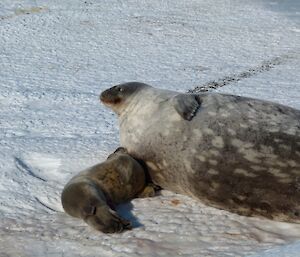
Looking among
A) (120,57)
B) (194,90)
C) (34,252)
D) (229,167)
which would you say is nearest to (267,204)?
(229,167)

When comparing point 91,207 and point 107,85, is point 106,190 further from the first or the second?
point 107,85

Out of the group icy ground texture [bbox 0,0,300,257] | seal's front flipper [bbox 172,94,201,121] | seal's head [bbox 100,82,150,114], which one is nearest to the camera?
icy ground texture [bbox 0,0,300,257]

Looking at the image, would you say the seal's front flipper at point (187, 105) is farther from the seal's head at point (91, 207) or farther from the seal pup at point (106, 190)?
the seal's head at point (91, 207)

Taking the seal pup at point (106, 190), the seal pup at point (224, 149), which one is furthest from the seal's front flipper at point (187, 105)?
the seal pup at point (106, 190)

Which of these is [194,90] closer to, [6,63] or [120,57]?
[120,57]

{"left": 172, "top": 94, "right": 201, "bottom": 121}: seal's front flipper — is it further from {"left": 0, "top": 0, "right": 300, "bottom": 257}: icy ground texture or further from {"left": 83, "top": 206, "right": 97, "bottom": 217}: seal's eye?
{"left": 83, "top": 206, "right": 97, "bottom": 217}: seal's eye

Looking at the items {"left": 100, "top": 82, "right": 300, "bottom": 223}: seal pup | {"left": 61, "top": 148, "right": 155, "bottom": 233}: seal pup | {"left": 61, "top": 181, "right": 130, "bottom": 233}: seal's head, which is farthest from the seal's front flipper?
{"left": 61, "top": 181, "right": 130, "bottom": 233}: seal's head

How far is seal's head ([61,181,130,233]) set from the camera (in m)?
2.65

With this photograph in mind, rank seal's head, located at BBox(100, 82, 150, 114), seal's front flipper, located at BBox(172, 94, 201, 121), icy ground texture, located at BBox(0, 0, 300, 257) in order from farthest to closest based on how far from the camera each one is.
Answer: seal's head, located at BBox(100, 82, 150, 114) → seal's front flipper, located at BBox(172, 94, 201, 121) → icy ground texture, located at BBox(0, 0, 300, 257)

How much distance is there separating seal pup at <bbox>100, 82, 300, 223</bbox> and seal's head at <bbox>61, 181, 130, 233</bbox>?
0.35 metres

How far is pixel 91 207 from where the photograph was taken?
2.71m

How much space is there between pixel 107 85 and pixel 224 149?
7.10 ft

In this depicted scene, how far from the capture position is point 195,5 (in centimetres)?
736

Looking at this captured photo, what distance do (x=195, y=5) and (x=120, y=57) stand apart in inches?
79.4
